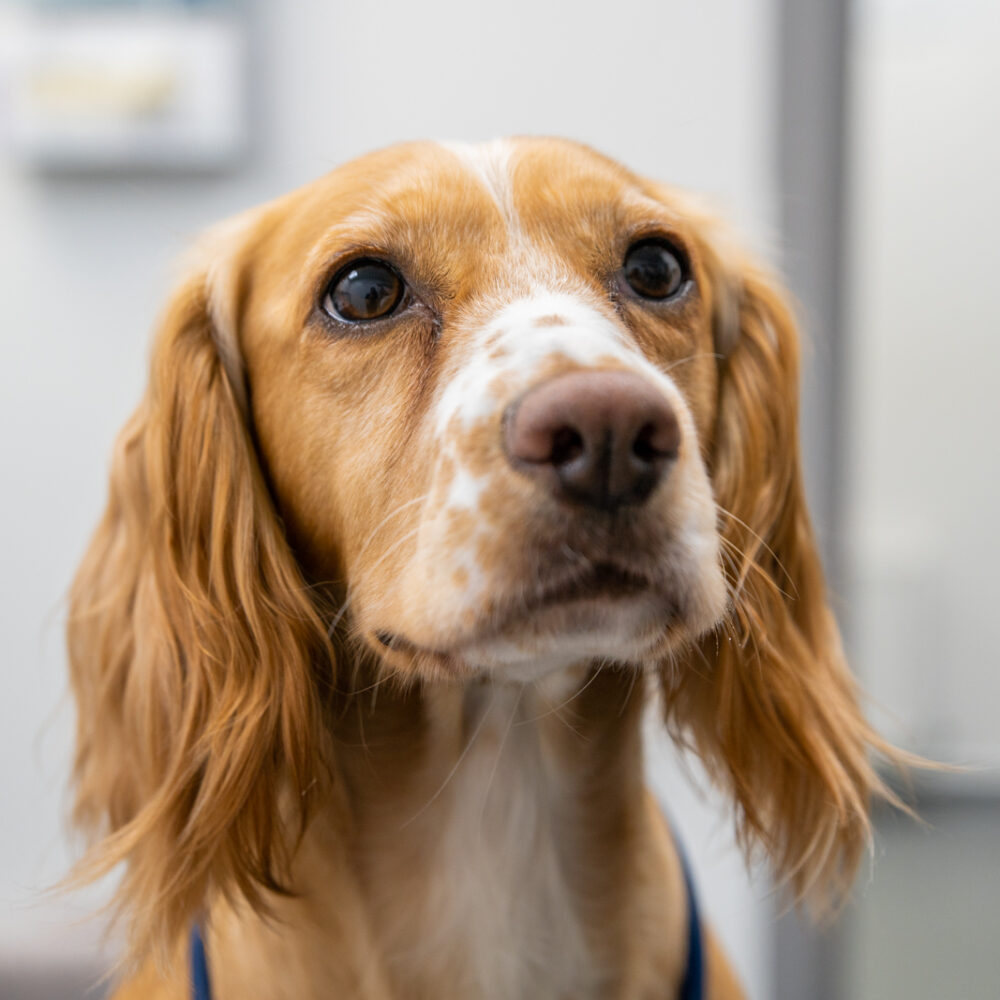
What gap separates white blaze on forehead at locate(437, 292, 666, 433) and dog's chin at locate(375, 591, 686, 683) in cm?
14

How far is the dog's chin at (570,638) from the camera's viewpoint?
62 centimetres

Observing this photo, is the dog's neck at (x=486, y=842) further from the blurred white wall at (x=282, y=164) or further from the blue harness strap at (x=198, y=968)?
the blurred white wall at (x=282, y=164)

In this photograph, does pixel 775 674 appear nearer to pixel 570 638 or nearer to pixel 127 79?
pixel 570 638

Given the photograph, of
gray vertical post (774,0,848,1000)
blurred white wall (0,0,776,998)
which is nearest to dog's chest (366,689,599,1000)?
blurred white wall (0,0,776,998)

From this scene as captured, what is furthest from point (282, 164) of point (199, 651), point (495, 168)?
point (199, 651)

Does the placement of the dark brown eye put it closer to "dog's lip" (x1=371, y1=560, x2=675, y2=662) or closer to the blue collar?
"dog's lip" (x1=371, y1=560, x2=675, y2=662)

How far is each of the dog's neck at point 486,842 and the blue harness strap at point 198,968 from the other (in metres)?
0.12

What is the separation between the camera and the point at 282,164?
160cm

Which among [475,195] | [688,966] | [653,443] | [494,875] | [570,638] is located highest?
[475,195]

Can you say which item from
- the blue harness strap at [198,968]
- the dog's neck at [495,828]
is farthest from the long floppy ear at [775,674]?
the blue harness strap at [198,968]

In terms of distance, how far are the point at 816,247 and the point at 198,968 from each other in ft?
4.63

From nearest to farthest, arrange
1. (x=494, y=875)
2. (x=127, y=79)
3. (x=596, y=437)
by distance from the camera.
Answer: (x=596, y=437) < (x=494, y=875) < (x=127, y=79)

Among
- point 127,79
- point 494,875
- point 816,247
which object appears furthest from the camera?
point 816,247

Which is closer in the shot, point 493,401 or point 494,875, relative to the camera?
point 493,401
